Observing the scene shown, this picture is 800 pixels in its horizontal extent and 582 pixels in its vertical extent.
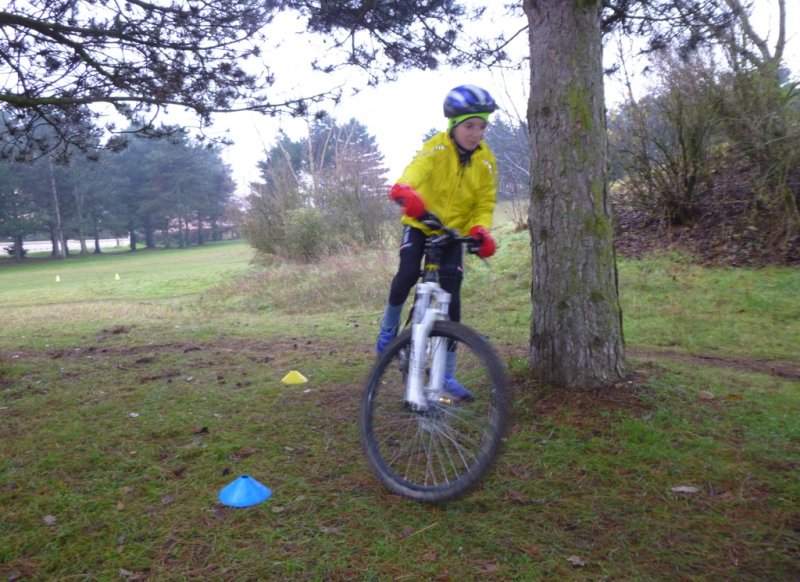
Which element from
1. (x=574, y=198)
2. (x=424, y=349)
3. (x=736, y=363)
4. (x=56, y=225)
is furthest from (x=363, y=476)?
(x=56, y=225)

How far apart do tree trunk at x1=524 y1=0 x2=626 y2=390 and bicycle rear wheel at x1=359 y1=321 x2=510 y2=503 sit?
1.00 m

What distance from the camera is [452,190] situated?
3521mm

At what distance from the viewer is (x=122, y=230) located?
53.1 meters

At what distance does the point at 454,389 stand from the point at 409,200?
3.29 feet

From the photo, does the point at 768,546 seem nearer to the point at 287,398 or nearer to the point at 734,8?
the point at 287,398

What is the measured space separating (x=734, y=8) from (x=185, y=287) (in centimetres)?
1743

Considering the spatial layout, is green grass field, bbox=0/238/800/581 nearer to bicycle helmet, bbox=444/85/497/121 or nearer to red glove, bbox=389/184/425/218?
red glove, bbox=389/184/425/218

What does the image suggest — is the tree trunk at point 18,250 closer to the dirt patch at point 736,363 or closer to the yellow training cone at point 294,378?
the yellow training cone at point 294,378

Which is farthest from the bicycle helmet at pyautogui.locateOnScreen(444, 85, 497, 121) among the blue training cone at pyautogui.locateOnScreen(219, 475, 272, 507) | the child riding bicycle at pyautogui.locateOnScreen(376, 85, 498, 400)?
the blue training cone at pyautogui.locateOnScreen(219, 475, 272, 507)

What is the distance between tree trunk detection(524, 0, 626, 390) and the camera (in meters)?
3.52

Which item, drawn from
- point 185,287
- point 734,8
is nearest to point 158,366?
point 734,8

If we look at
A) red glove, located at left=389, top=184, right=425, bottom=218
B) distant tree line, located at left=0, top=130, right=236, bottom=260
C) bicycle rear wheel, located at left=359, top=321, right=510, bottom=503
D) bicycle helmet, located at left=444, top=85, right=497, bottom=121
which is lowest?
bicycle rear wheel, located at left=359, top=321, right=510, bottom=503

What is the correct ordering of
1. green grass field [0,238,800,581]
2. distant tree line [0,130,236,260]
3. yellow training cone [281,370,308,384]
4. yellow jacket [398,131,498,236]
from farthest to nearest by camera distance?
distant tree line [0,130,236,260] → yellow training cone [281,370,308,384] → yellow jacket [398,131,498,236] → green grass field [0,238,800,581]

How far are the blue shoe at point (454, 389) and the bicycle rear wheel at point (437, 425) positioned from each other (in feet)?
0.11
